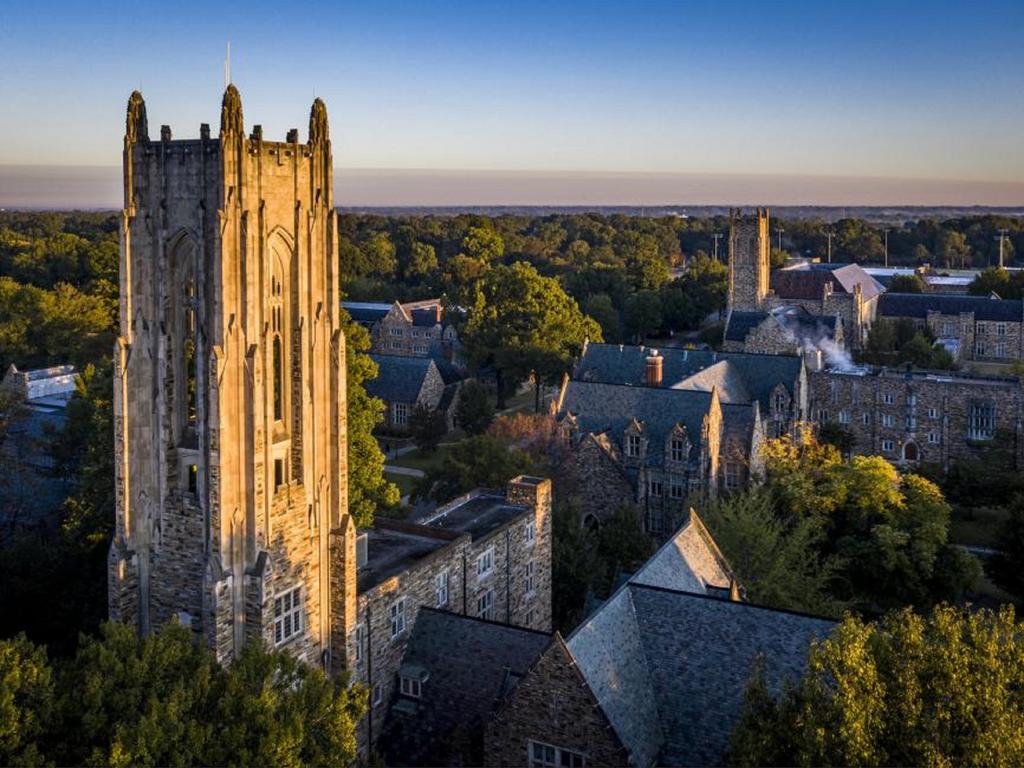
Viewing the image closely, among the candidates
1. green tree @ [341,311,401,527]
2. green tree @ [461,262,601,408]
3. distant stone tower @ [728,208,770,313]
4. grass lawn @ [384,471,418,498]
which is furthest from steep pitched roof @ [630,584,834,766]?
distant stone tower @ [728,208,770,313]

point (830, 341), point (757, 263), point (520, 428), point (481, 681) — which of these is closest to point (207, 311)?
point (481, 681)

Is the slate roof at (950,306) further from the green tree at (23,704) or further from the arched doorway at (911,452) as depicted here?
the green tree at (23,704)

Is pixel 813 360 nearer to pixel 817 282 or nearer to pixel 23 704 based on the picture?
pixel 817 282

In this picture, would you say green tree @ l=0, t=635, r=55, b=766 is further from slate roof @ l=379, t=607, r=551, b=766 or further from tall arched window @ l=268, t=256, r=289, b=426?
slate roof @ l=379, t=607, r=551, b=766

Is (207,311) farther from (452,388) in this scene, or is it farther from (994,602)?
(452,388)

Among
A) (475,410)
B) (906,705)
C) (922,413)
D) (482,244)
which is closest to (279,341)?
(906,705)

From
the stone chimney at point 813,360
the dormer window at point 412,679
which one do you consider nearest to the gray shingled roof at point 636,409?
the stone chimney at point 813,360
